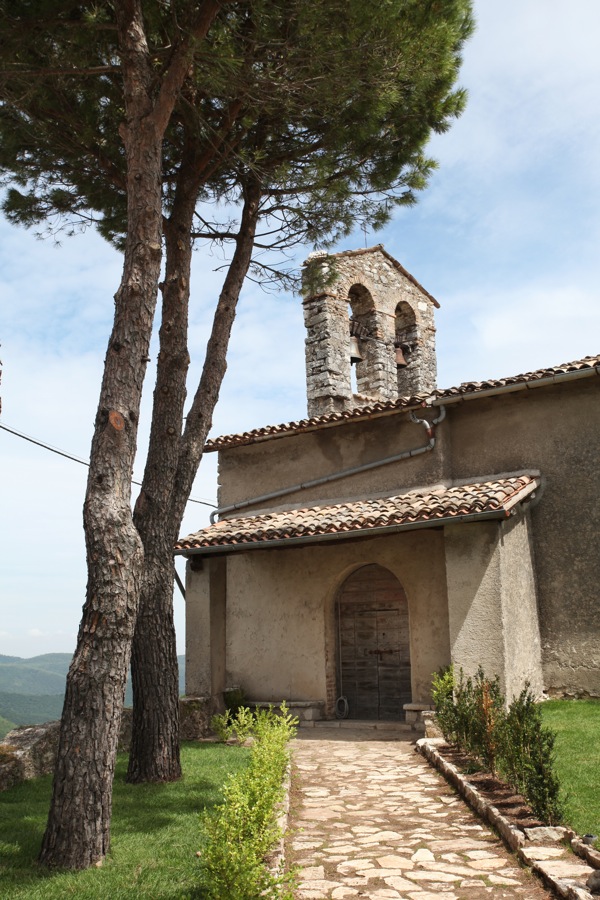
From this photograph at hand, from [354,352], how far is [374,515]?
197 inches

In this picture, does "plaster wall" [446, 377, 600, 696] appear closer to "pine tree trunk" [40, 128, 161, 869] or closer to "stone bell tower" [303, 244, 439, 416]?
"stone bell tower" [303, 244, 439, 416]

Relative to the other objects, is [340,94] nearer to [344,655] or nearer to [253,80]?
[253,80]

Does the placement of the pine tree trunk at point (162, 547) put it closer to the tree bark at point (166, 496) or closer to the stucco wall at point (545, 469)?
the tree bark at point (166, 496)

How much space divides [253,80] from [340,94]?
3.26ft

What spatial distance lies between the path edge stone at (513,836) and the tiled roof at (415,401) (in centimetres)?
542

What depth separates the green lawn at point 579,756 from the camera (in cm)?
540

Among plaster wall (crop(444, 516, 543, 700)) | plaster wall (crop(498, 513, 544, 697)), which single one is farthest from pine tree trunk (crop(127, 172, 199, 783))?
plaster wall (crop(498, 513, 544, 697))

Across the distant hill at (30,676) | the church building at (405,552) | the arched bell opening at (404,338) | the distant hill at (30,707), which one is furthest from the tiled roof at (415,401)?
the distant hill at (30,676)

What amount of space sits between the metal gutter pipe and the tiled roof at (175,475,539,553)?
519mm

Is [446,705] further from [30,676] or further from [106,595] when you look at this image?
[30,676]

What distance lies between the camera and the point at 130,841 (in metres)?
5.27

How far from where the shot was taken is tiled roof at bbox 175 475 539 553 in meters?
9.66

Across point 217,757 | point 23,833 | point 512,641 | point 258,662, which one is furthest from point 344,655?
point 23,833

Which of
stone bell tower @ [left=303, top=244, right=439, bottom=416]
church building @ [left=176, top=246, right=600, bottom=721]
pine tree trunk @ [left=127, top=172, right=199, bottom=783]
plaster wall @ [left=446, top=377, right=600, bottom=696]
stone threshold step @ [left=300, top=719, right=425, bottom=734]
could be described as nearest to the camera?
pine tree trunk @ [left=127, top=172, right=199, bottom=783]
